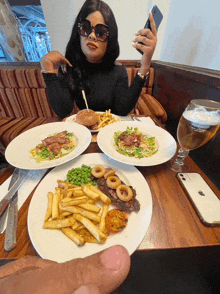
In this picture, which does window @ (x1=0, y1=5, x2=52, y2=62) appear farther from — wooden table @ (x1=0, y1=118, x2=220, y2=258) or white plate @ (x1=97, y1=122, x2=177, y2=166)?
wooden table @ (x1=0, y1=118, x2=220, y2=258)

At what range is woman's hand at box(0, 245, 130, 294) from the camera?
0.31 meters

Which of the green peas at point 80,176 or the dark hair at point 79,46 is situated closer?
the green peas at point 80,176

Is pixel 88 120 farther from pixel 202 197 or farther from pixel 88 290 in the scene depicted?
pixel 88 290

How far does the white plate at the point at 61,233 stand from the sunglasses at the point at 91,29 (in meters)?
1.90

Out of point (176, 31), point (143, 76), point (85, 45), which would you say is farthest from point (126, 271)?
point (176, 31)

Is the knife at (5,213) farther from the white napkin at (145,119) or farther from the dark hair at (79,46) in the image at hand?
the dark hair at (79,46)

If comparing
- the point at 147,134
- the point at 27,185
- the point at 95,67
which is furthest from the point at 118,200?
the point at 95,67

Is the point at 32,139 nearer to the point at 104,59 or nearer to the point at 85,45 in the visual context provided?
the point at 85,45

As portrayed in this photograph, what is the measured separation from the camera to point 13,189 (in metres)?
0.98

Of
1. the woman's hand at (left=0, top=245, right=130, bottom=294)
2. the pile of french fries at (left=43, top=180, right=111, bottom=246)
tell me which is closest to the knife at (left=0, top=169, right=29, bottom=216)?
the pile of french fries at (left=43, top=180, right=111, bottom=246)

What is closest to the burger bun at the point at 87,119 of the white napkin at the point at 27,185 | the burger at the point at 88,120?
the burger at the point at 88,120

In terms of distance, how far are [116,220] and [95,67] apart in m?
2.50

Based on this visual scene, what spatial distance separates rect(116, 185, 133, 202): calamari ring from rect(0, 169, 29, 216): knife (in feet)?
2.47

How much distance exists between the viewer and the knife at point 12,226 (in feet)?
2.32
